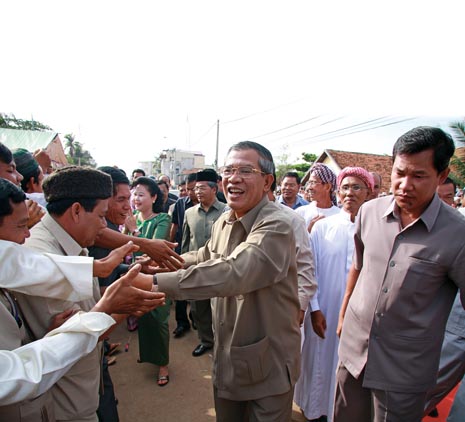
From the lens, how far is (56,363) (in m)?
1.16

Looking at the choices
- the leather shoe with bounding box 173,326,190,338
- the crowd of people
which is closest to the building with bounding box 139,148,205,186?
the leather shoe with bounding box 173,326,190,338

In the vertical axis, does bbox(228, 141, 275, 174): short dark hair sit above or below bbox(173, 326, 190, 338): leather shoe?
above

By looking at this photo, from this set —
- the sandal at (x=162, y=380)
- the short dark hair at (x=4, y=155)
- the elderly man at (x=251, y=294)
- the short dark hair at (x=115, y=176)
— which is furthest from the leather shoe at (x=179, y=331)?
the short dark hair at (x=4, y=155)

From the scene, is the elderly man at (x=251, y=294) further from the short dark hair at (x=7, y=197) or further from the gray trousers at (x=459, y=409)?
the gray trousers at (x=459, y=409)

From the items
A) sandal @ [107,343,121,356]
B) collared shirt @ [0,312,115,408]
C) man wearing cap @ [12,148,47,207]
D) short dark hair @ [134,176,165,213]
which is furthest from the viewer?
sandal @ [107,343,121,356]

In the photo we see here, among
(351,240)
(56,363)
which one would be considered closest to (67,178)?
(56,363)

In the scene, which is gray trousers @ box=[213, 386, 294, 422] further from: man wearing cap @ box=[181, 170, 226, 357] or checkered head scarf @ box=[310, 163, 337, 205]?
checkered head scarf @ box=[310, 163, 337, 205]

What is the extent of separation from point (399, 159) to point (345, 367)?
140 centimetres

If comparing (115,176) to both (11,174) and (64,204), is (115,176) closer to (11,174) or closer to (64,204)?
(11,174)

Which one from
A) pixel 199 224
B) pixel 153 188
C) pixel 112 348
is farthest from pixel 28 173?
pixel 112 348

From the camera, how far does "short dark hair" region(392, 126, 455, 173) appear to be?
174cm

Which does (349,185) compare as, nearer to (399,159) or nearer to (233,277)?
(399,159)

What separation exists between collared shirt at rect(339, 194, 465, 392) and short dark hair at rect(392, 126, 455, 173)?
0.70 ft

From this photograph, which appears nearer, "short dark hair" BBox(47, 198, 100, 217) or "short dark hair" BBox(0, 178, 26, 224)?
"short dark hair" BBox(0, 178, 26, 224)
